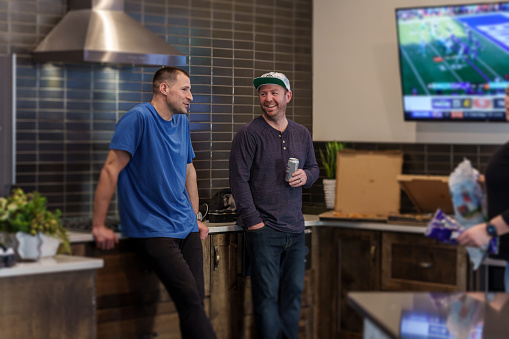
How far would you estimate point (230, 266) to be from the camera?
12.2 ft

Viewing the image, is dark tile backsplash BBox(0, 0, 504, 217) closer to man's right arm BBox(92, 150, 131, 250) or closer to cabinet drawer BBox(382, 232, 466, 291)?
man's right arm BBox(92, 150, 131, 250)

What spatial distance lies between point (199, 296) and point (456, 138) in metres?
1.84

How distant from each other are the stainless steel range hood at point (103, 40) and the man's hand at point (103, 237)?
33.1 inches

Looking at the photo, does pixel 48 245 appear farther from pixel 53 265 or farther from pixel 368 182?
pixel 368 182

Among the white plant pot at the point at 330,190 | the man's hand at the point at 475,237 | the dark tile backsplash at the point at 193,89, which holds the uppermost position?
the dark tile backsplash at the point at 193,89

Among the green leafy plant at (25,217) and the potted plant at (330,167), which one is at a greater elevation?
the potted plant at (330,167)

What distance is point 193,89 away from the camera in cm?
396

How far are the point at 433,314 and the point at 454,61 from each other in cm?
241

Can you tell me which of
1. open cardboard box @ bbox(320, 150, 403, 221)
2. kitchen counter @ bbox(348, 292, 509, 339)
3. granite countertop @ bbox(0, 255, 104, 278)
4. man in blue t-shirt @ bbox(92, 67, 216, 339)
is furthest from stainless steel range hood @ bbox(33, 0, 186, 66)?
kitchen counter @ bbox(348, 292, 509, 339)

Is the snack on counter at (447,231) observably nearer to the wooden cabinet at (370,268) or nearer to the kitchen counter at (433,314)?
the kitchen counter at (433,314)

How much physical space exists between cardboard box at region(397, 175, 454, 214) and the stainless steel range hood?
146 centimetres

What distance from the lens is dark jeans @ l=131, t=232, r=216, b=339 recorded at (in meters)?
3.29

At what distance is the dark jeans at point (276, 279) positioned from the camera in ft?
11.8

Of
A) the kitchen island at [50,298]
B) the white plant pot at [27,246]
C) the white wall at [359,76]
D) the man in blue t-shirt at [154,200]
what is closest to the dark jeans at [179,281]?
the man in blue t-shirt at [154,200]
